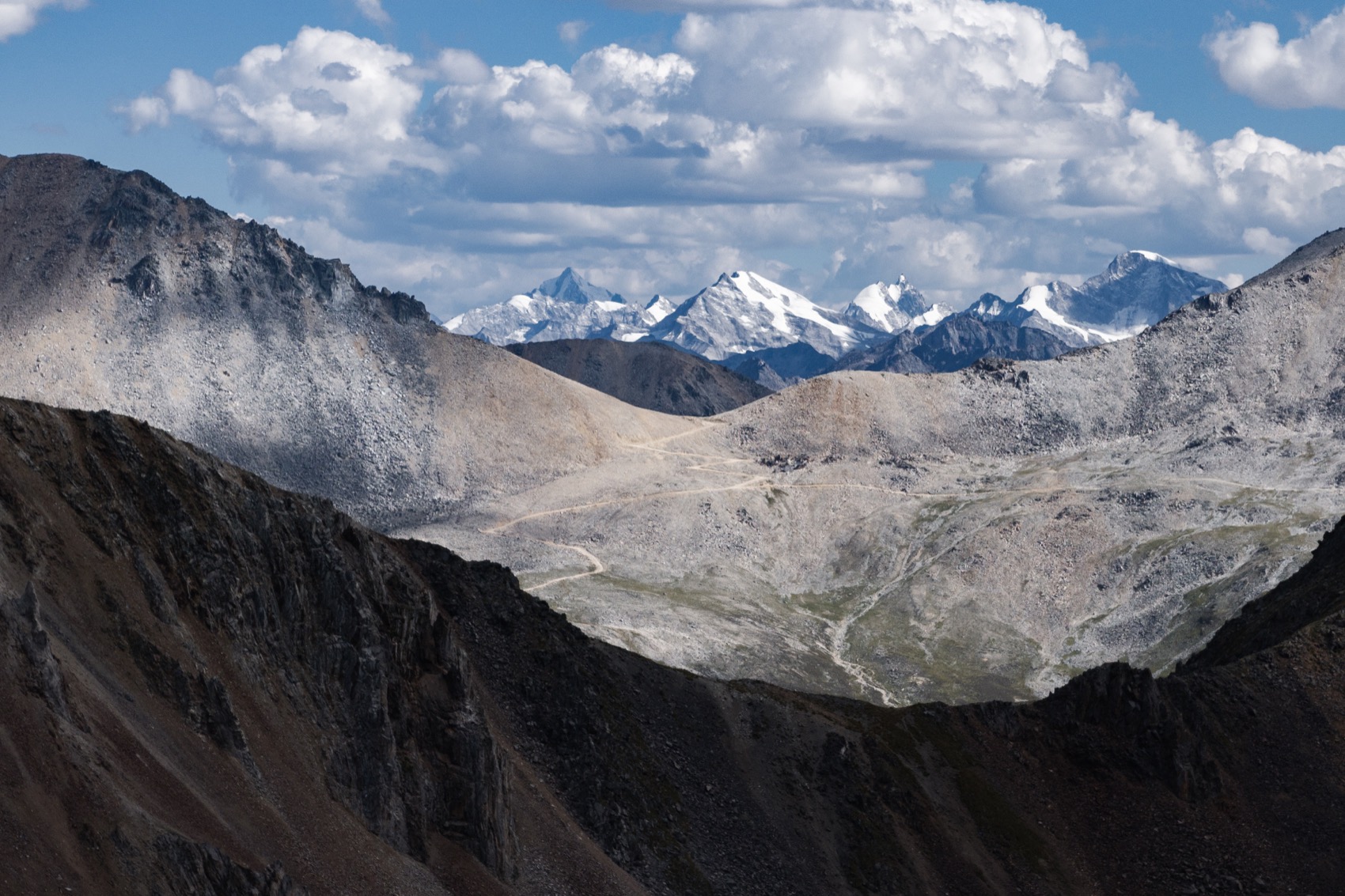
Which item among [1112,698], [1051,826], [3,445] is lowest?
[1051,826]

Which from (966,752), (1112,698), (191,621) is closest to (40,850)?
(191,621)

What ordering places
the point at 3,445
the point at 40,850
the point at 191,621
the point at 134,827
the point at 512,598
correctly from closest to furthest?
the point at 40,850, the point at 134,827, the point at 3,445, the point at 191,621, the point at 512,598

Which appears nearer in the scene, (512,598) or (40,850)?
(40,850)

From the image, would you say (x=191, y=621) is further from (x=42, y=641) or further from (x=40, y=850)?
(x=40, y=850)

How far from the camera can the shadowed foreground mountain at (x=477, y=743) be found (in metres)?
62.6

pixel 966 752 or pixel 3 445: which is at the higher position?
pixel 3 445

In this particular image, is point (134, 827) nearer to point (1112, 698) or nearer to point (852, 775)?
point (852, 775)

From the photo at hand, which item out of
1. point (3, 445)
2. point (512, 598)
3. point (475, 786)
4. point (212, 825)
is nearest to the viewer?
point (212, 825)

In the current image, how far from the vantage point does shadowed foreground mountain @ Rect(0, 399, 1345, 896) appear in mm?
62625

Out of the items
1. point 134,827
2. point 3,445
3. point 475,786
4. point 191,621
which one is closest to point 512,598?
point 475,786

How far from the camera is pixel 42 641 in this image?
59.5 metres

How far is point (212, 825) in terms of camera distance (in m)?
63.7

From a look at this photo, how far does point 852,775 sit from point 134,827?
208 ft

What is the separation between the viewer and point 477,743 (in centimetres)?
8706
